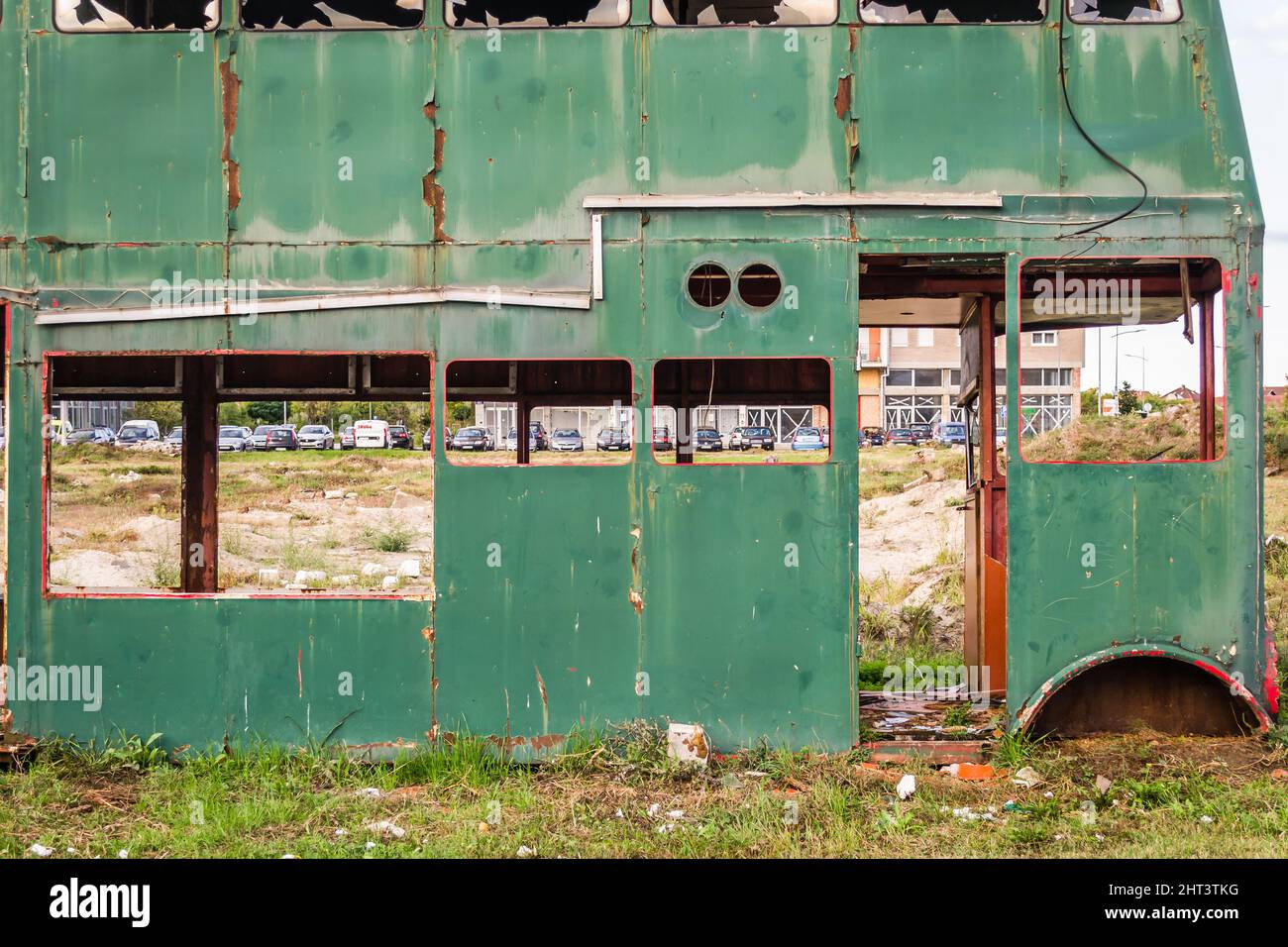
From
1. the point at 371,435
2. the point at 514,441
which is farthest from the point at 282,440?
the point at 514,441

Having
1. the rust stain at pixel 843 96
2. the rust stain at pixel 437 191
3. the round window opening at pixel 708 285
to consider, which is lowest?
the round window opening at pixel 708 285

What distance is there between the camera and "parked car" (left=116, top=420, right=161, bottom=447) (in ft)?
111

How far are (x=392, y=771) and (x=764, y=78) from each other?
434 cm

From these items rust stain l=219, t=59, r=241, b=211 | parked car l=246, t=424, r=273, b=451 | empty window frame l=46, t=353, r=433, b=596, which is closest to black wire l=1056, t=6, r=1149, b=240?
empty window frame l=46, t=353, r=433, b=596

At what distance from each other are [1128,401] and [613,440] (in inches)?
879

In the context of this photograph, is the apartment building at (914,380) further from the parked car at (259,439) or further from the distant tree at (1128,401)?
the parked car at (259,439)

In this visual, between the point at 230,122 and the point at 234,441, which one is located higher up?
the point at 230,122

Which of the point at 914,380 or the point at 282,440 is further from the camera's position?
the point at 914,380

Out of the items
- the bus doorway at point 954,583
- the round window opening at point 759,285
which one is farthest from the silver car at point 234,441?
the round window opening at point 759,285

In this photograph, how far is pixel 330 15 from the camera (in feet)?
21.8

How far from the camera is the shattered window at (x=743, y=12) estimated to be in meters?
6.56

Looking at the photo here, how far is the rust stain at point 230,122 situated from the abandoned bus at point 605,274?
20 mm

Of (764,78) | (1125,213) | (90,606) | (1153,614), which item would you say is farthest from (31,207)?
(1153,614)

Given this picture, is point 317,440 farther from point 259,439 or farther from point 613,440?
point 613,440
